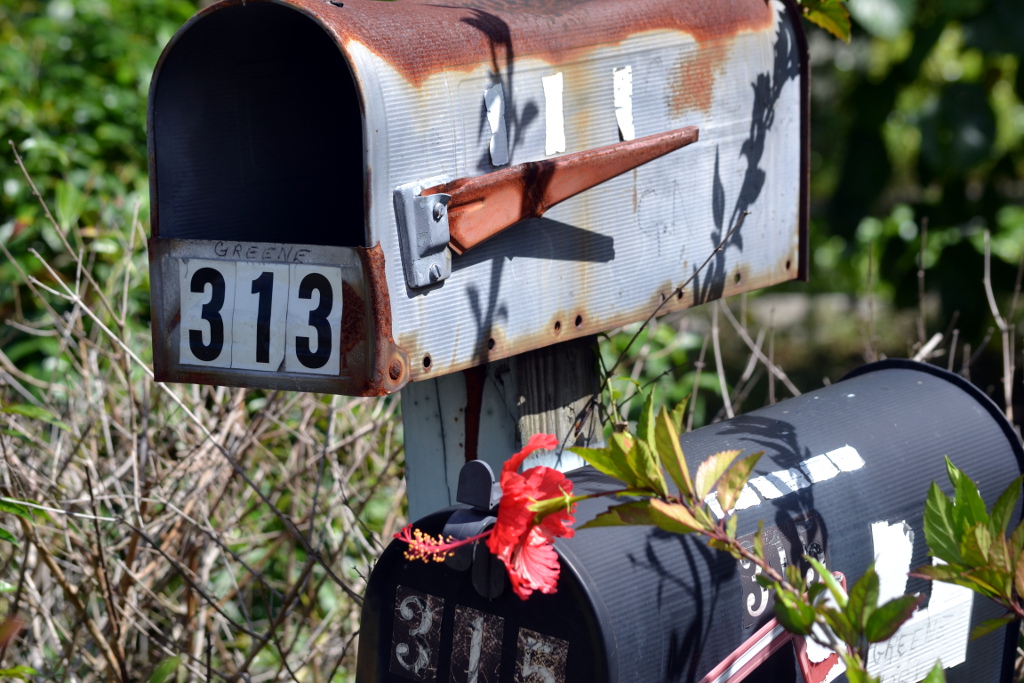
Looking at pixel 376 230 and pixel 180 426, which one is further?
pixel 180 426

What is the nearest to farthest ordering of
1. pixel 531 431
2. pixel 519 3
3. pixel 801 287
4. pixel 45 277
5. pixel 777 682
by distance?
pixel 777 682, pixel 519 3, pixel 531 431, pixel 45 277, pixel 801 287

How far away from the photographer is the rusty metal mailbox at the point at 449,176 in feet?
4.12

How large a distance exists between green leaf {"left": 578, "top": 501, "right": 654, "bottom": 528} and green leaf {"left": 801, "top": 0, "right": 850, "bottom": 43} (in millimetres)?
1067

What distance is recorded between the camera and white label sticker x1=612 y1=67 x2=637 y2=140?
4.92 feet

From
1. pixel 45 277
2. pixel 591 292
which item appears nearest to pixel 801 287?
pixel 45 277

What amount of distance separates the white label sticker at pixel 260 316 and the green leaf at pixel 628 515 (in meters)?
0.40

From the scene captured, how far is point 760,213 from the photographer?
1.77 metres

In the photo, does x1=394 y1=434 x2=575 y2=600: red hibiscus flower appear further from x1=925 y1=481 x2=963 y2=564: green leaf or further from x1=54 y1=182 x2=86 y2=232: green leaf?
x1=54 y1=182 x2=86 y2=232: green leaf

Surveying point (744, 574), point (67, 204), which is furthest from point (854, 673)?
point (67, 204)

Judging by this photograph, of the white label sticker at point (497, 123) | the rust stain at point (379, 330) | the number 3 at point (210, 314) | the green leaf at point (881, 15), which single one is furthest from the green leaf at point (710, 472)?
the green leaf at point (881, 15)

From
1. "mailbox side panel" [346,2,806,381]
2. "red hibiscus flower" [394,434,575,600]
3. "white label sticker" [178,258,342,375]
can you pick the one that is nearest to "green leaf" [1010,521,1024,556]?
"red hibiscus flower" [394,434,575,600]

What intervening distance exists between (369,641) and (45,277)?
1692 mm

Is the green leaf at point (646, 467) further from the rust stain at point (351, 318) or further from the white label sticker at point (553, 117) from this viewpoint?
the white label sticker at point (553, 117)

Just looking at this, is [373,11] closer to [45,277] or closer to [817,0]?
[817,0]
